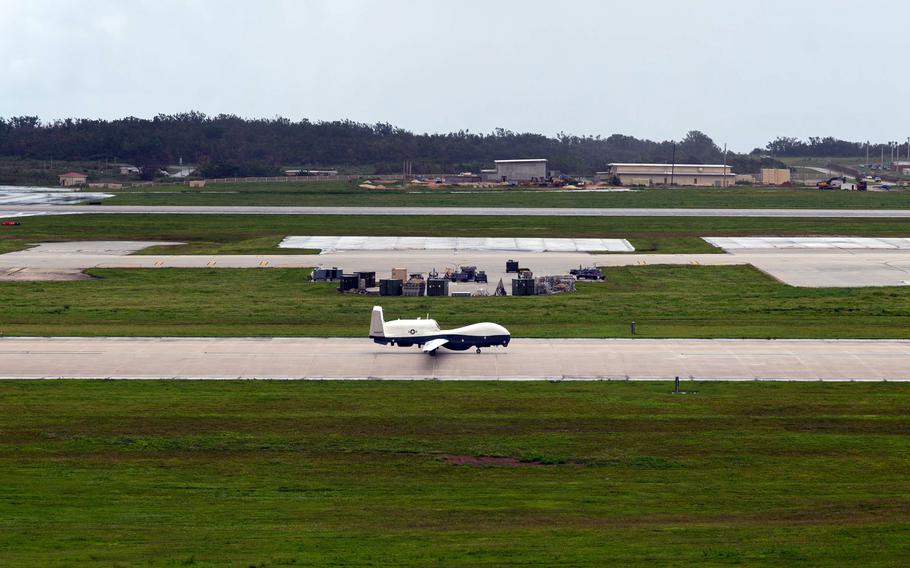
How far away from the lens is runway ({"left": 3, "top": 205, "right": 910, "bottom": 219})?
140 metres

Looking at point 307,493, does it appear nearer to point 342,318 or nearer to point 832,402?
point 832,402

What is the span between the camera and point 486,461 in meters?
37.2

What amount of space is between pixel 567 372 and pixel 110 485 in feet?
74.2

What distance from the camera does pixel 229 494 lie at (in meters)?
33.3

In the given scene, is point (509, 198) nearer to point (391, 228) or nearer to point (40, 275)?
point (391, 228)

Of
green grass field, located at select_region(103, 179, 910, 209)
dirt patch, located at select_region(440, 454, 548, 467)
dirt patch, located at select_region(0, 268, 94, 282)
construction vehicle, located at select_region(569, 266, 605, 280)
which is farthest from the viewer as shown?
green grass field, located at select_region(103, 179, 910, 209)

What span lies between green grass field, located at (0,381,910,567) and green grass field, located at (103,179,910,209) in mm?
114612

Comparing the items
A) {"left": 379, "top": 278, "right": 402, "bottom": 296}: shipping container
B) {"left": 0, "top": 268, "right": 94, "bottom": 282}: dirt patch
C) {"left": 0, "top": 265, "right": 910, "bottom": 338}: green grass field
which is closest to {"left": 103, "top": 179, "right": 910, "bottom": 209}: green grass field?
{"left": 0, "top": 268, "right": 94, "bottom": 282}: dirt patch

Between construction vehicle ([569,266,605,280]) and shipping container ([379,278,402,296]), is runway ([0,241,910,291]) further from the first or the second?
shipping container ([379,278,402,296])

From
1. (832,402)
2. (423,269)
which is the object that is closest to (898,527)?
(832,402)

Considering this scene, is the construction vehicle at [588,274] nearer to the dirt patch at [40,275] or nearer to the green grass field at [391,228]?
the green grass field at [391,228]

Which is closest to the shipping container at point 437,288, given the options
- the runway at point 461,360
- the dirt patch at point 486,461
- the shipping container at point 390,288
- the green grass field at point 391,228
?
the shipping container at point 390,288

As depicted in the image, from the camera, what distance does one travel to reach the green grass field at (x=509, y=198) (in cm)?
16212

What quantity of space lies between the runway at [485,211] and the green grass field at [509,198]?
852 centimetres
